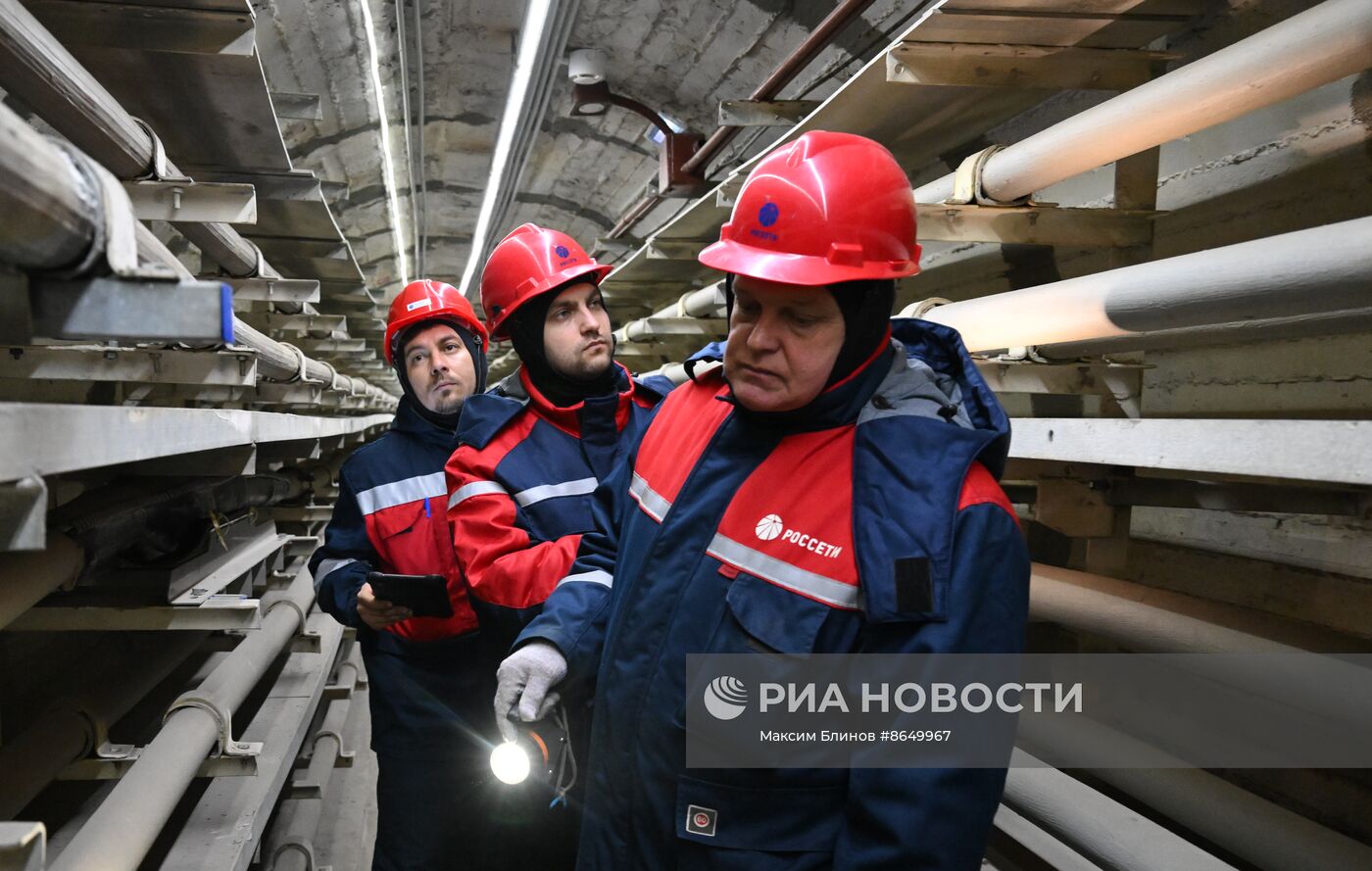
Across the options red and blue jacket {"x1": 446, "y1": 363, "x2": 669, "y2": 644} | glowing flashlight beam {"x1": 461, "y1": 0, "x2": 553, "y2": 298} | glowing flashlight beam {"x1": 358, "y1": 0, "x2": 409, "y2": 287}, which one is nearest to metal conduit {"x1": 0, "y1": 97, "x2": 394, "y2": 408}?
red and blue jacket {"x1": 446, "y1": 363, "x2": 669, "y2": 644}

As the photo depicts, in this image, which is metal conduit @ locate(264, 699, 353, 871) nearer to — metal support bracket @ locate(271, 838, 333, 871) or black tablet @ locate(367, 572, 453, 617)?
metal support bracket @ locate(271, 838, 333, 871)

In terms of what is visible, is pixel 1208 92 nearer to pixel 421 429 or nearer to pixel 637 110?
pixel 421 429

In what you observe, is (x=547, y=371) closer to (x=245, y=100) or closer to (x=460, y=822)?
(x=245, y=100)

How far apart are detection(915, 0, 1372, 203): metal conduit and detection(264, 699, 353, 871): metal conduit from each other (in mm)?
2939

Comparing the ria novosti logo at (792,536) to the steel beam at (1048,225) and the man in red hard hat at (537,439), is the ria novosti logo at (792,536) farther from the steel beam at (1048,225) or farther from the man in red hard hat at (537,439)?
the steel beam at (1048,225)

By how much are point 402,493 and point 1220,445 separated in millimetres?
1835

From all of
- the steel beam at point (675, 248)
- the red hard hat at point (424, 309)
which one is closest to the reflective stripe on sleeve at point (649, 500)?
the red hard hat at point (424, 309)

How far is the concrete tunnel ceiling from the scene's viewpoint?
4.14 meters

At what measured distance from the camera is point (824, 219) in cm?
124

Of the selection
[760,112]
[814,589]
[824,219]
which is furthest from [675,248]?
[814,589]

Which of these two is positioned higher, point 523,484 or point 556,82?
point 556,82

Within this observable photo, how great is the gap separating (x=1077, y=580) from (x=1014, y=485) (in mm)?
787

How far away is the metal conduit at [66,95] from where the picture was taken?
4.25 ft

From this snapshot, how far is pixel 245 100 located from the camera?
2.15 m
